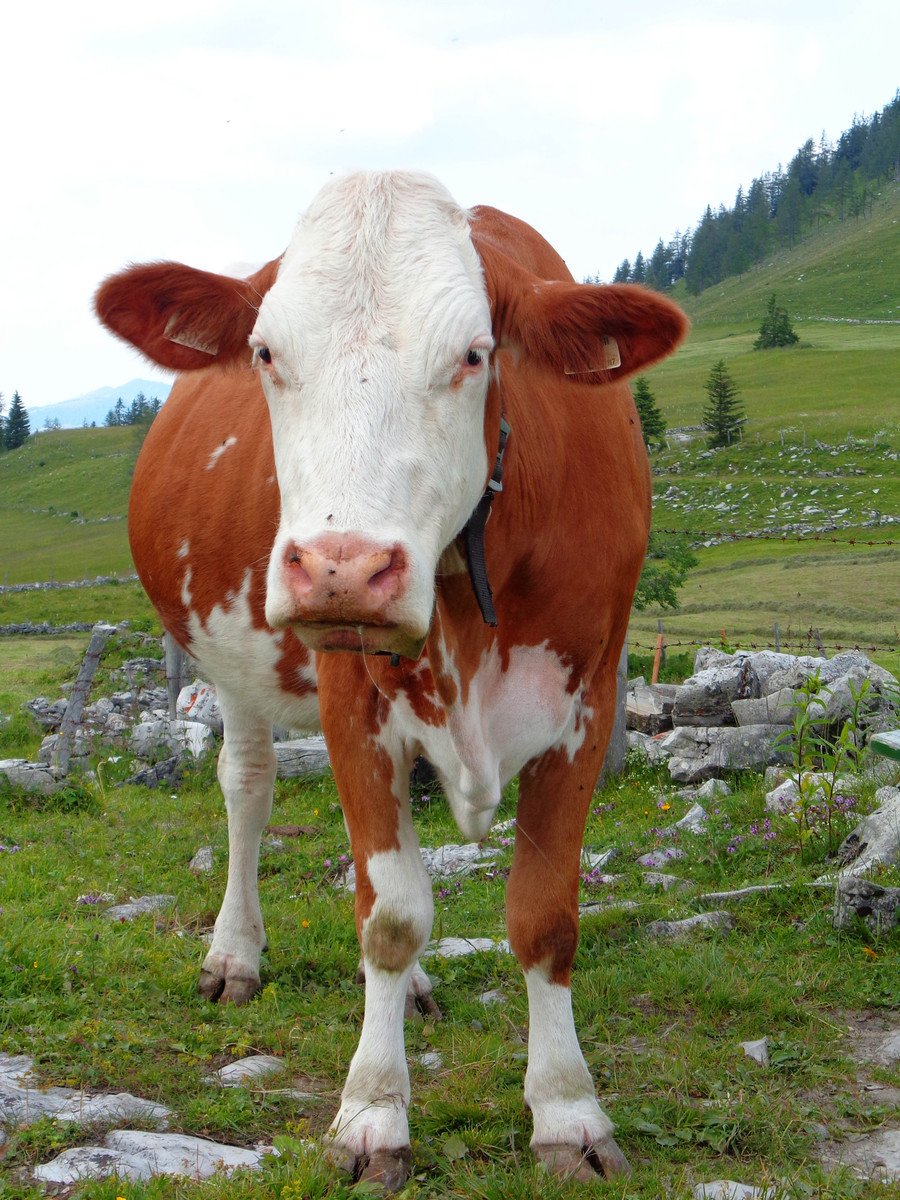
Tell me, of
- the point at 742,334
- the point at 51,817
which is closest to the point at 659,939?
the point at 51,817

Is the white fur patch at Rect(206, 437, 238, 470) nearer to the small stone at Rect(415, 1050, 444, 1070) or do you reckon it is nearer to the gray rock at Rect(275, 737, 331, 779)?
the small stone at Rect(415, 1050, 444, 1070)

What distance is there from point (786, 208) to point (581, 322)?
16988 centimetres

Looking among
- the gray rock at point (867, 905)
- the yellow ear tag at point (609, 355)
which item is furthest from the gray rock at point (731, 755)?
the yellow ear tag at point (609, 355)

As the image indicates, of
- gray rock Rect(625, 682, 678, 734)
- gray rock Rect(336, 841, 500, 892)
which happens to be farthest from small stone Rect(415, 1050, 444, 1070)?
gray rock Rect(625, 682, 678, 734)

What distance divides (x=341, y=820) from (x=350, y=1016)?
12.7 ft

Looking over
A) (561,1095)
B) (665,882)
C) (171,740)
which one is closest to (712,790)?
(665,882)

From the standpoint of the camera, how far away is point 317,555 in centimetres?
265

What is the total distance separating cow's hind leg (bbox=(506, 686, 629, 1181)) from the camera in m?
3.86

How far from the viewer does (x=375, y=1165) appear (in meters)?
3.59

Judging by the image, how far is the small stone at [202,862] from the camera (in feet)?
24.4

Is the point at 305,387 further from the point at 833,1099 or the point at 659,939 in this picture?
the point at 659,939

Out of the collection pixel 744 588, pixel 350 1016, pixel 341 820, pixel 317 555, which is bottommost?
pixel 744 588

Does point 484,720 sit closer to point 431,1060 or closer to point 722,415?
point 431,1060

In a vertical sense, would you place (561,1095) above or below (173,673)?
above
